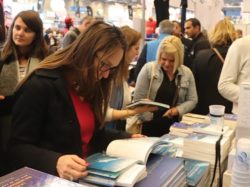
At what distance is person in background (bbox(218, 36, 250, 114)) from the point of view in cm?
204

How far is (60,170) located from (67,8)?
8024 millimetres

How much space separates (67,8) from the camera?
8.67 m

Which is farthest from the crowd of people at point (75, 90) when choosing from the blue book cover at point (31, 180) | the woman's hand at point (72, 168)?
the blue book cover at point (31, 180)

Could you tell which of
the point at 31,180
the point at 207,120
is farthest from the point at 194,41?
the point at 31,180

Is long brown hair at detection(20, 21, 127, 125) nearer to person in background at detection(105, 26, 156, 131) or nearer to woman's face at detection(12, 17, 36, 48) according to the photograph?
person in background at detection(105, 26, 156, 131)

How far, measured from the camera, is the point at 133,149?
46.4 inches

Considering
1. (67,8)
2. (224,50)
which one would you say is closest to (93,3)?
(67,8)

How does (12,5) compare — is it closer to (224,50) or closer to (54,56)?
(224,50)

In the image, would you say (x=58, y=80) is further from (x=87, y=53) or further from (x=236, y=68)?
(x=236, y=68)

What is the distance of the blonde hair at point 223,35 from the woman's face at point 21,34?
1.50m

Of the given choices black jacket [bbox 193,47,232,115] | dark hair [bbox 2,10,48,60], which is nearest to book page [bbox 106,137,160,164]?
dark hair [bbox 2,10,48,60]

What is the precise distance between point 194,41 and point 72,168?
416 centimetres

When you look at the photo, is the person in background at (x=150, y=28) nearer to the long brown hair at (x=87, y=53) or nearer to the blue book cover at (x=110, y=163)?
the long brown hair at (x=87, y=53)

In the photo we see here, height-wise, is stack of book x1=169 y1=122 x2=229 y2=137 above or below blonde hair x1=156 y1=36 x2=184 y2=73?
below
